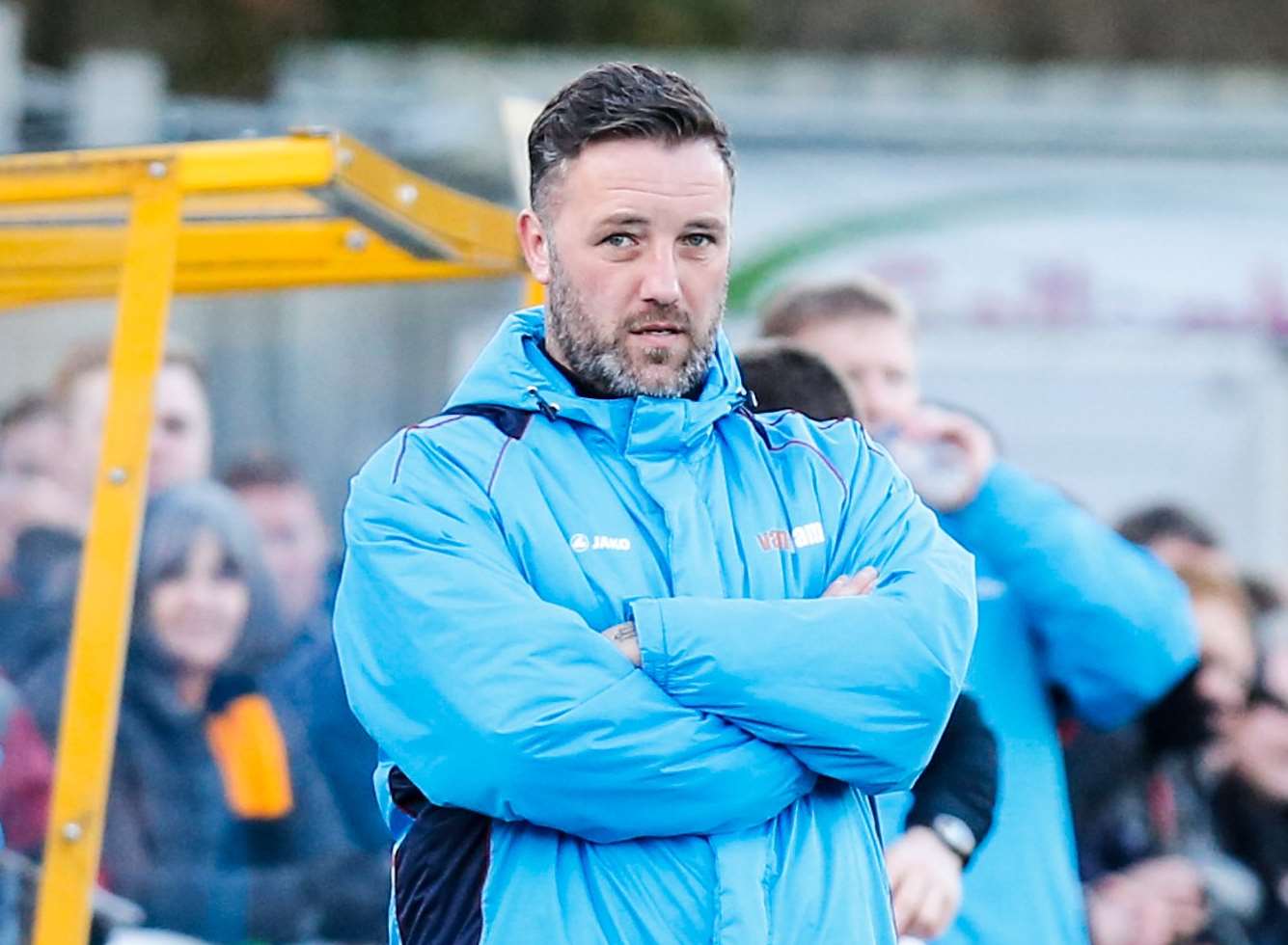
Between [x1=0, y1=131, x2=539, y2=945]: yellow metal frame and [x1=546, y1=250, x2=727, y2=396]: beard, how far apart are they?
967 mm

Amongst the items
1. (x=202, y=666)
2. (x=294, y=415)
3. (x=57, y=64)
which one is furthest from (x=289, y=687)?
(x=57, y=64)

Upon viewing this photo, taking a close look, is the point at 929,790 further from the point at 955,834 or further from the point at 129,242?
the point at 129,242

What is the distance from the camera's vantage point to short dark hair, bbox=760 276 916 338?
3.92 metres

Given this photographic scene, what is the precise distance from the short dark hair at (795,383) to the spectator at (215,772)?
1.89 meters

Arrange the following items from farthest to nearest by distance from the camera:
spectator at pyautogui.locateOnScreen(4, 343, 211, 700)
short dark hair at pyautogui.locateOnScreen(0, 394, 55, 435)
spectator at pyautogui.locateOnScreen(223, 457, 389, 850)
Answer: short dark hair at pyautogui.locateOnScreen(0, 394, 55, 435) → spectator at pyautogui.locateOnScreen(223, 457, 389, 850) → spectator at pyautogui.locateOnScreen(4, 343, 211, 700)

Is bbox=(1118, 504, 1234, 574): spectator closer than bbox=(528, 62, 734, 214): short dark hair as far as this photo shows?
No

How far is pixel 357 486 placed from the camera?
8.43 feet

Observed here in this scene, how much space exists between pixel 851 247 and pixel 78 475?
6307 mm

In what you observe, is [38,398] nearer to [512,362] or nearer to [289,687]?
[289,687]

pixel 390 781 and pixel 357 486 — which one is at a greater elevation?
pixel 357 486

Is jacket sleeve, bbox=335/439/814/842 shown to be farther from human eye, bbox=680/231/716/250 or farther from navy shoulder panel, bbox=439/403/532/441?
human eye, bbox=680/231/716/250

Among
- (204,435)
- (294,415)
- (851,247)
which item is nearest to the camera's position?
(204,435)

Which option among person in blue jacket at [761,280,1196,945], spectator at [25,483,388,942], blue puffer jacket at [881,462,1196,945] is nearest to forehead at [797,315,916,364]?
person in blue jacket at [761,280,1196,945]

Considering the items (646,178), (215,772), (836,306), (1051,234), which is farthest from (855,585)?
(1051,234)
